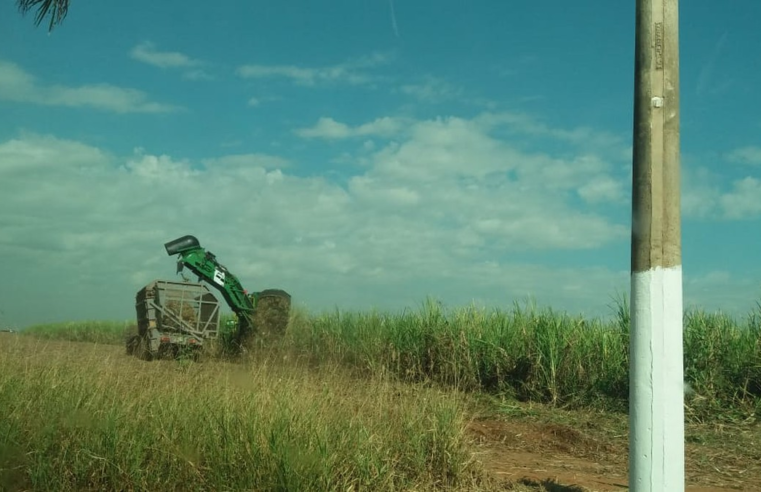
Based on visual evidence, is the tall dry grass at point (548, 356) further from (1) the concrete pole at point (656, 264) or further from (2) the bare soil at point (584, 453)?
(1) the concrete pole at point (656, 264)

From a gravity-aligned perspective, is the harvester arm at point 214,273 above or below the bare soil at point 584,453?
above

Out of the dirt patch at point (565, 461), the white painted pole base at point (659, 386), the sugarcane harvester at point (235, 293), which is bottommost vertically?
the dirt patch at point (565, 461)

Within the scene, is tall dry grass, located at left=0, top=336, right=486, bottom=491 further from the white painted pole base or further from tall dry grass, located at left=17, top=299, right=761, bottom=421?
tall dry grass, located at left=17, top=299, right=761, bottom=421

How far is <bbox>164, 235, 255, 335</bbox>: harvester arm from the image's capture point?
16094 mm

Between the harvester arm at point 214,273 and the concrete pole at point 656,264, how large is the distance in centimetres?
1235

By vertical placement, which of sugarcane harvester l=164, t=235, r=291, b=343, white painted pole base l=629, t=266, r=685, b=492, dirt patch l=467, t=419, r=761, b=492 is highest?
sugarcane harvester l=164, t=235, r=291, b=343

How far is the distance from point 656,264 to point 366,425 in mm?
2947

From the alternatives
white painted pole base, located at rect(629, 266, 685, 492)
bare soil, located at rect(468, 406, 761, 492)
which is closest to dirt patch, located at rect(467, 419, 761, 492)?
bare soil, located at rect(468, 406, 761, 492)

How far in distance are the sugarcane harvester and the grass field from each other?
4431 millimetres

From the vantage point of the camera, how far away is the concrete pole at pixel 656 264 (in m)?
5.02

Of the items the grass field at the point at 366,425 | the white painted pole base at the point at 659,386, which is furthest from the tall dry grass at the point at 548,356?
the white painted pole base at the point at 659,386

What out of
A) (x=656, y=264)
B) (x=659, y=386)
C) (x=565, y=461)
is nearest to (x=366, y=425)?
(x=565, y=461)

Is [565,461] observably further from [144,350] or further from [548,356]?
[144,350]

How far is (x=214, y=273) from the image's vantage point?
54.2ft
